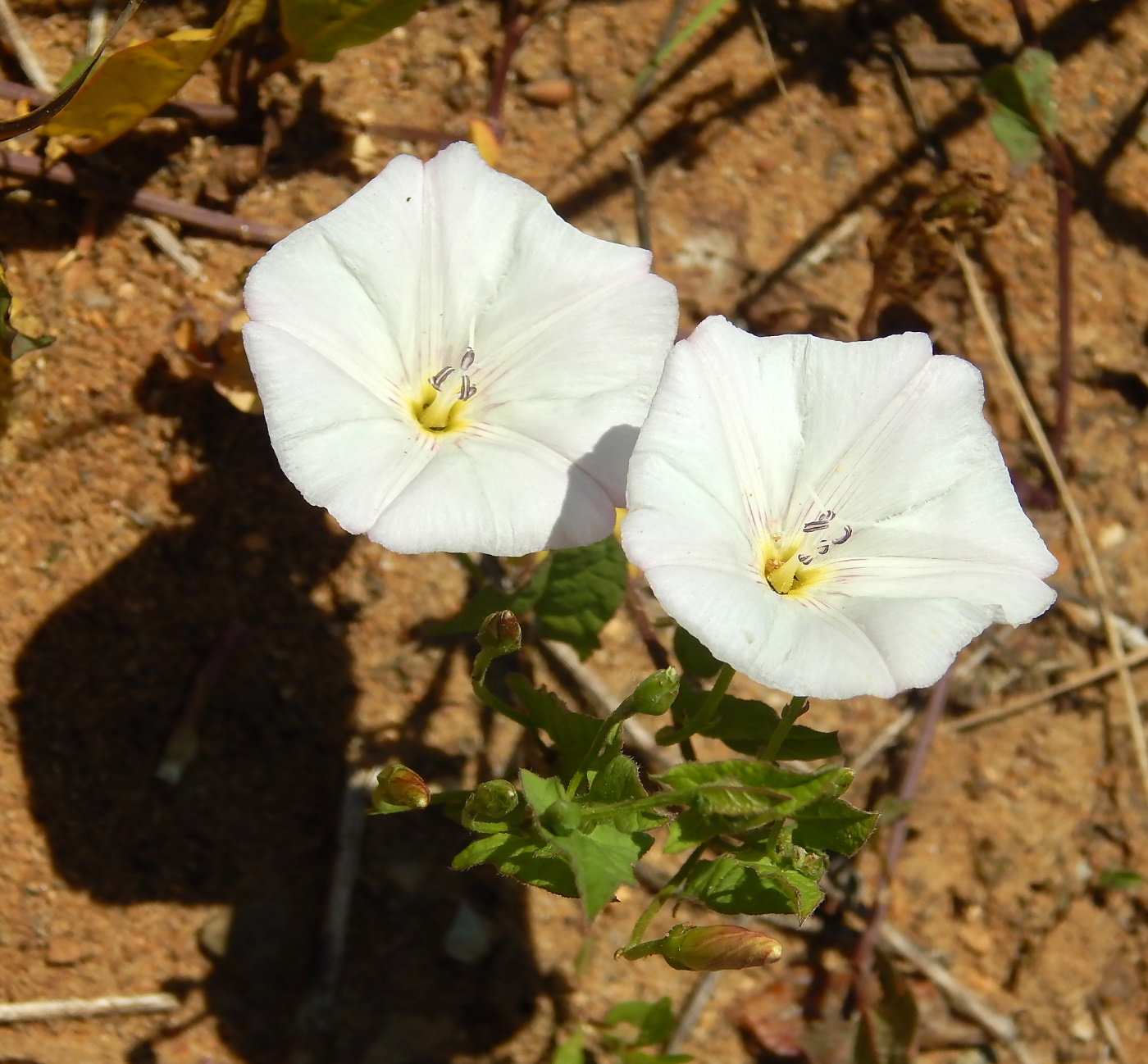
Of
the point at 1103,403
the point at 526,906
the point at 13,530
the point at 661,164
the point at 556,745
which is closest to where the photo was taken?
the point at 556,745

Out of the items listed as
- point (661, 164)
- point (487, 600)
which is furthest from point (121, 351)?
point (661, 164)

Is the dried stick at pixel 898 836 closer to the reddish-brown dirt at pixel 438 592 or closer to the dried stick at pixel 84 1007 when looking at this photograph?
the reddish-brown dirt at pixel 438 592

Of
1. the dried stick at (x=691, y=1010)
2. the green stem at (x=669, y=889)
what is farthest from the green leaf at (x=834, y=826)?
the dried stick at (x=691, y=1010)

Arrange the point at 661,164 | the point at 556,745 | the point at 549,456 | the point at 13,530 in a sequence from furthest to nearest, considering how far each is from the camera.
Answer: the point at 661,164
the point at 13,530
the point at 556,745
the point at 549,456

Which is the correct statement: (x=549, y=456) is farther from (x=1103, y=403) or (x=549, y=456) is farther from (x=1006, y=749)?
(x=1103, y=403)

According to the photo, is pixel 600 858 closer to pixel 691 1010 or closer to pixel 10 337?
pixel 691 1010
